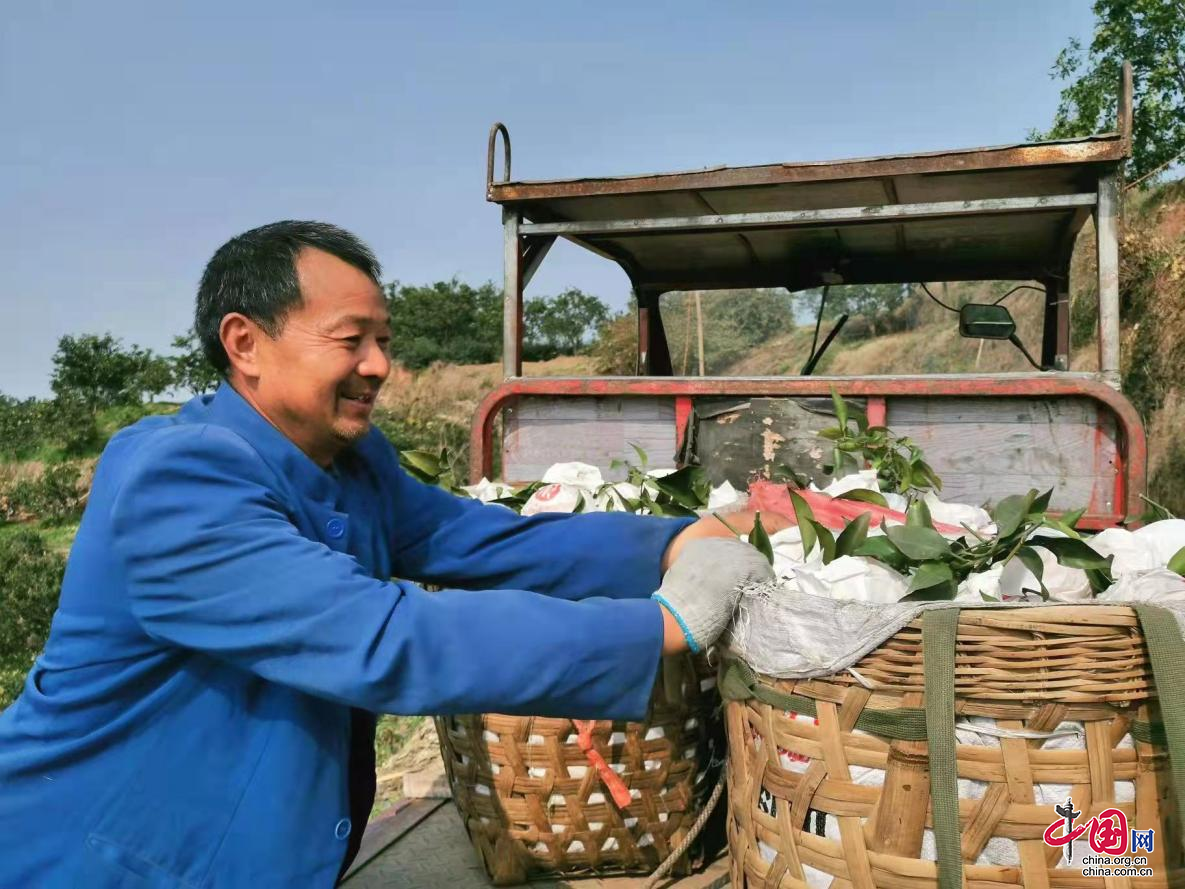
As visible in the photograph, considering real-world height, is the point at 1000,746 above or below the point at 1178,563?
below

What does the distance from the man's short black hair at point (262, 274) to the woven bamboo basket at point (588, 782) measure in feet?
2.85

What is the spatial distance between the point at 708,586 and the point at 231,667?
2.11 feet

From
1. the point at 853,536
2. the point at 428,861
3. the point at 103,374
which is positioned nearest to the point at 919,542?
the point at 853,536

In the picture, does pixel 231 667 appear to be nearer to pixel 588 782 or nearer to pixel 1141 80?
pixel 588 782

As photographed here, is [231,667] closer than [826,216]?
Yes

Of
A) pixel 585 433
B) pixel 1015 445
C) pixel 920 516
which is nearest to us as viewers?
pixel 920 516

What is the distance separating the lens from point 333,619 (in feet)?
3.75

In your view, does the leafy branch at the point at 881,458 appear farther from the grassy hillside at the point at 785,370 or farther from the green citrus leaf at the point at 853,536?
the grassy hillside at the point at 785,370

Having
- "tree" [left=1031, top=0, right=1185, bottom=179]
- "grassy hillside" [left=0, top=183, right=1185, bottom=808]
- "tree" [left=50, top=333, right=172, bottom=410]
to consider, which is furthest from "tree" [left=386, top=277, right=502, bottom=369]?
"tree" [left=1031, top=0, right=1185, bottom=179]

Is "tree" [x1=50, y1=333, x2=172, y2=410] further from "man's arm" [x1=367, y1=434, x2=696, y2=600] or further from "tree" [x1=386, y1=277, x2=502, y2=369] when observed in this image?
"man's arm" [x1=367, y1=434, x2=696, y2=600]

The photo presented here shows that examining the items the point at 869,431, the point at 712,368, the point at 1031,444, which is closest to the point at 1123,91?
the point at 1031,444

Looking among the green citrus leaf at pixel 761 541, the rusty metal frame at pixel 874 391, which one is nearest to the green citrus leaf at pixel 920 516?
the green citrus leaf at pixel 761 541

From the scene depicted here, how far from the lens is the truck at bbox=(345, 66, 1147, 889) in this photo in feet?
8.36

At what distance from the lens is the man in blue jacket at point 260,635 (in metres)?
1.17
